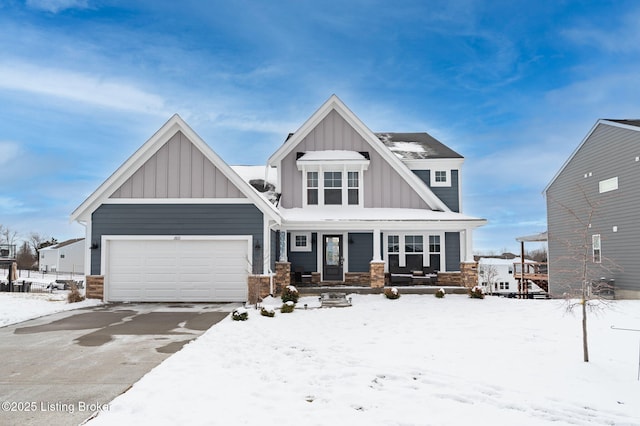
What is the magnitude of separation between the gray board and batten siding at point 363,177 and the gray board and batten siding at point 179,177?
147 inches

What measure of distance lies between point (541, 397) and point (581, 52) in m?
21.7

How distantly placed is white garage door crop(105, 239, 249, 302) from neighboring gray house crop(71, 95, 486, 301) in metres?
0.03

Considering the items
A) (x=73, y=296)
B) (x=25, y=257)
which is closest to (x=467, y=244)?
(x=73, y=296)

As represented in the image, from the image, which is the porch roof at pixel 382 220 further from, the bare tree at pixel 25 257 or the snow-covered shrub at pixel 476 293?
the bare tree at pixel 25 257

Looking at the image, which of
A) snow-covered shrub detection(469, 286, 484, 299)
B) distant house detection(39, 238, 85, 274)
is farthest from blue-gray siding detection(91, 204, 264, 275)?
distant house detection(39, 238, 85, 274)

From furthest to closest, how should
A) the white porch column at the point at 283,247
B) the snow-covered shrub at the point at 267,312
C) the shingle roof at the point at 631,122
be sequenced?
the shingle roof at the point at 631,122 → the white porch column at the point at 283,247 → the snow-covered shrub at the point at 267,312

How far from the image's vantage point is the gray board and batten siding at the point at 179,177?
15289 millimetres

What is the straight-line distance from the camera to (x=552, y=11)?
16.9 m

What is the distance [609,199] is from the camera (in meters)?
19.7

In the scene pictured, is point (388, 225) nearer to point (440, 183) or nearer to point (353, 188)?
point (353, 188)

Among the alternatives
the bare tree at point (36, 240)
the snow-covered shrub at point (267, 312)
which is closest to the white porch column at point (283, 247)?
the snow-covered shrub at point (267, 312)

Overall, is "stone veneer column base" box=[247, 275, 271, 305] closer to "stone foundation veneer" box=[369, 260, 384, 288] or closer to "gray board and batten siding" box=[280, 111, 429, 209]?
"stone foundation veneer" box=[369, 260, 384, 288]

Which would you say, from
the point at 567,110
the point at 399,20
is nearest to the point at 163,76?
the point at 399,20

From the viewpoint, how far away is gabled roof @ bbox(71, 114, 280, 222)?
15.1 metres
